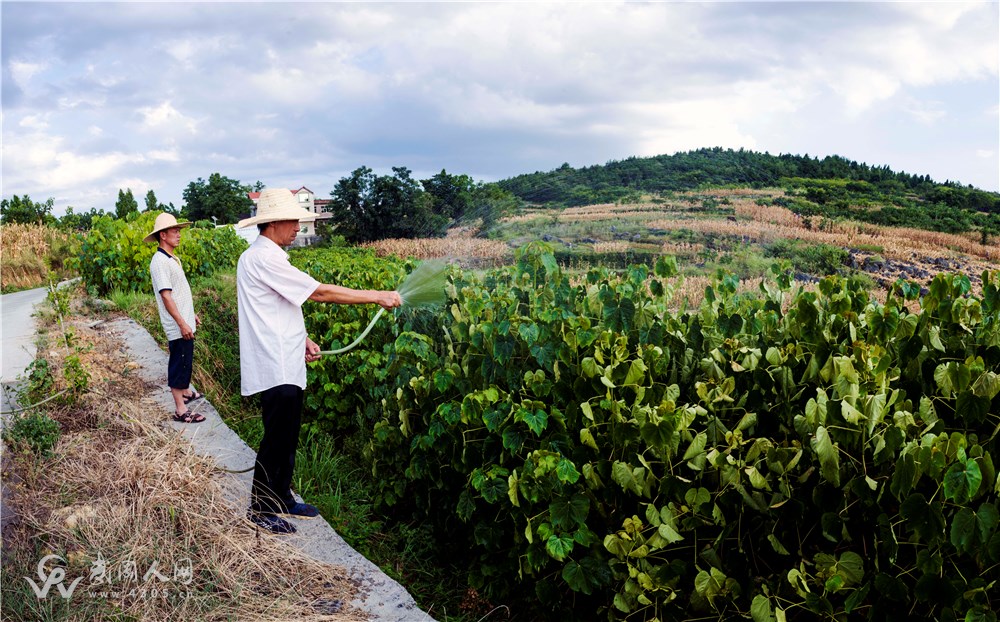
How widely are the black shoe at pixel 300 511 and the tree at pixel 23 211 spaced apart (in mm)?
23228

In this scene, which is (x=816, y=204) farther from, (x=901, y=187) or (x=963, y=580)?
(x=963, y=580)

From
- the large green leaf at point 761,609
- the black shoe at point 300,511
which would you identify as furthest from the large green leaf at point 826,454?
the black shoe at point 300,511

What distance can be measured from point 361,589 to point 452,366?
3.79 ft

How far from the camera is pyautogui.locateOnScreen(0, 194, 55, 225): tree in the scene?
2424 centimetres

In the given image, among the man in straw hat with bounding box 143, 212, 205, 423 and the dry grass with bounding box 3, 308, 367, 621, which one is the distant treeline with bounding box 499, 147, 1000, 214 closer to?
the man in straw hat with bounding box 143, 212, 205, 423

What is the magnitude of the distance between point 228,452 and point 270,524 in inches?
48.3

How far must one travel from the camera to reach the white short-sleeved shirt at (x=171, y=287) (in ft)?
18.6

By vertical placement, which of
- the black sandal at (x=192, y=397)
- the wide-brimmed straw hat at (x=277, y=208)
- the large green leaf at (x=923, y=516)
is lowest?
the black sandal at (x=192, y=397)

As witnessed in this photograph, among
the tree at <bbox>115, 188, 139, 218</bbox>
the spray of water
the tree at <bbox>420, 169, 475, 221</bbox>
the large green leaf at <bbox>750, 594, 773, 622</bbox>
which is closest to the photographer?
→ the large green leaf at <bbox>750, 594, 773, 622</bbox>

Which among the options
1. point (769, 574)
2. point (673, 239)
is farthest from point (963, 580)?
point (673, 239)

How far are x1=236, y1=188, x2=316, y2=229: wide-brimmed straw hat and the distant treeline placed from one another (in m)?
3.85

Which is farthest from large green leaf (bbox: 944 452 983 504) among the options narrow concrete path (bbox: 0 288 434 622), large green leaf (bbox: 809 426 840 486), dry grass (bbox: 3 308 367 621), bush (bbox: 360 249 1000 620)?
dry grass (bbox: 3 308 367 621)

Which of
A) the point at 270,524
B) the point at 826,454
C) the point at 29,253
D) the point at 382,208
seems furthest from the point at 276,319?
the point at 29,253

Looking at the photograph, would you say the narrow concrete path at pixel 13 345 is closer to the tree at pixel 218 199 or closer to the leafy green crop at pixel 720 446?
the leafy green crop at pixel 720 446
